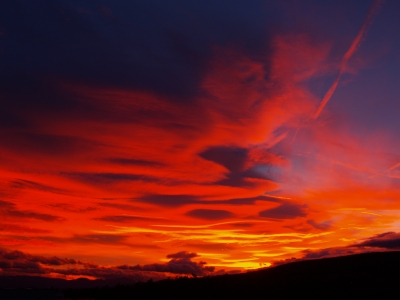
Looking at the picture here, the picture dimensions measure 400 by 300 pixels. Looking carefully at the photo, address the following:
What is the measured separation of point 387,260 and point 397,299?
35964mm

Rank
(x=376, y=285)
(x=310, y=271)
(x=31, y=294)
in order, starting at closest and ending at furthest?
1. (x=31, y=294)
2. (x=376, y=285)
3. (x=310, y=271)

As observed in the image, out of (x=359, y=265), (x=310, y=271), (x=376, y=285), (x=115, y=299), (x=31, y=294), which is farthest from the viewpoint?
(x=359, y=265)

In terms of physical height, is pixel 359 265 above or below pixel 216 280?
above

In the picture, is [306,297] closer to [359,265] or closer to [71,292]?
[71,292]

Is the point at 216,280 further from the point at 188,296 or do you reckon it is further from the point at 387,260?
the point at 387,260

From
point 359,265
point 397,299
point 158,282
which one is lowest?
point 397,299

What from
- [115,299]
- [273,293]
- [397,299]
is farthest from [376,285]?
[115,299]

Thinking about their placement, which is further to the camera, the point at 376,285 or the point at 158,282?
the point at 158,282

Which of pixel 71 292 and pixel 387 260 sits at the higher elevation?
pixel 387 260

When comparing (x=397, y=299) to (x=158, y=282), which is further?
(x=158, y=282)

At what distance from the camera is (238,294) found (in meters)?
46.4

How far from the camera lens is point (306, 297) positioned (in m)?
45.8

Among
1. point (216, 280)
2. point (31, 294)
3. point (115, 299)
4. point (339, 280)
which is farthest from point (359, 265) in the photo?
point (31, 294)

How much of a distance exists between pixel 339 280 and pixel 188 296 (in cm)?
1850
